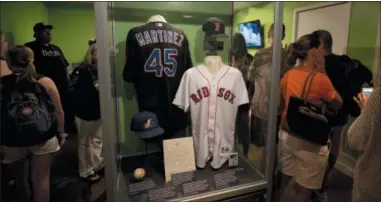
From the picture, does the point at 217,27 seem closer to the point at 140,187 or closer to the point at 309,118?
the point at 309,118

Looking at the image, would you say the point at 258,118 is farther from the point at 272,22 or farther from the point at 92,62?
the point at 92,62

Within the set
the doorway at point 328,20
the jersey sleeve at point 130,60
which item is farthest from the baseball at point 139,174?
the doorway at point 328,20

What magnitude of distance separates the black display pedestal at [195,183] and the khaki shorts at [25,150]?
42 cm

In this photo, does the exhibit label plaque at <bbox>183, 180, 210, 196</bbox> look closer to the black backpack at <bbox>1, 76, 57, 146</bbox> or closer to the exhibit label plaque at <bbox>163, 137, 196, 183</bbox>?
the exhibit label plaque at <bbox>163, 137, 196, 183</bbox>

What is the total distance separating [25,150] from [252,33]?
4.56 ft

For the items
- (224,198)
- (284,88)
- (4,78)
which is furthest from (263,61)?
(4,78)

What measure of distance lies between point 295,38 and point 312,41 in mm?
97

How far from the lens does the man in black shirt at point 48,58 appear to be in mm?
1054

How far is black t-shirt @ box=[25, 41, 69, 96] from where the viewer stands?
1062 mm

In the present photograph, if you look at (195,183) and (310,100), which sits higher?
(310,100)

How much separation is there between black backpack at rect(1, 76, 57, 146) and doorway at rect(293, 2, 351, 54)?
4.64 ft

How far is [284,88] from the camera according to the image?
4.92ft

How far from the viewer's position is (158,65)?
4.76ft

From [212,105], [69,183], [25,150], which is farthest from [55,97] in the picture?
[212,105]
